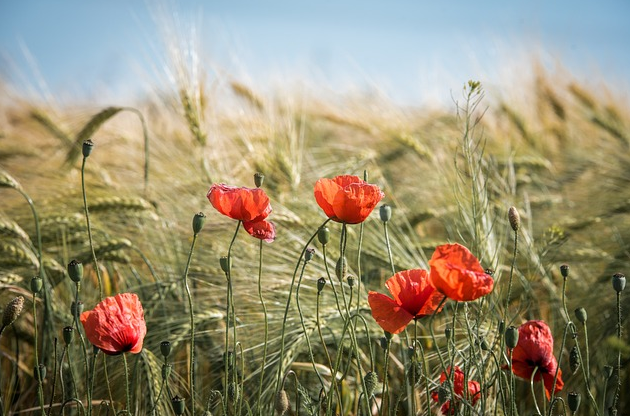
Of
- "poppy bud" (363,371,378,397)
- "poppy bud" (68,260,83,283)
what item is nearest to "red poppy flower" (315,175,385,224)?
"poppy bud" (363,371,378,397)

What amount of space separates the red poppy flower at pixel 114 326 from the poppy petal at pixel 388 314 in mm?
341

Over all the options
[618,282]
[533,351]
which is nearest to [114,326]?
[533,351]

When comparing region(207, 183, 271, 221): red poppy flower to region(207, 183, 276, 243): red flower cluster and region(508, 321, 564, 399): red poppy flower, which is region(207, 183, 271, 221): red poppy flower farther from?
region(508, 321, 564, 399): red poppy flower

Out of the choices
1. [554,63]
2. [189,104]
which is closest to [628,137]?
[554,63]

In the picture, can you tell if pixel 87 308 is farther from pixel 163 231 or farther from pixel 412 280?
pixel 412 280

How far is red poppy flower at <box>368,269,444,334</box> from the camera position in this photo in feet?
3.42

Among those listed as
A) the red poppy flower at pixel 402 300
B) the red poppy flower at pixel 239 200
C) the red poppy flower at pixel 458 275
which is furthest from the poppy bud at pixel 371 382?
the red poppy flower at pixel 239 200

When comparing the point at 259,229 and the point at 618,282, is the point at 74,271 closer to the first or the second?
the point at 259,229

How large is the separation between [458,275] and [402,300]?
140 mm

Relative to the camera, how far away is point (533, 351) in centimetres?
107

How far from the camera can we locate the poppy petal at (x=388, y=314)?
1.04 meters

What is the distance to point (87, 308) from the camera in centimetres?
173

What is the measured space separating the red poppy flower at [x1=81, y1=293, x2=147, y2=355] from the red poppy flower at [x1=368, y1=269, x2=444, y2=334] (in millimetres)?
345

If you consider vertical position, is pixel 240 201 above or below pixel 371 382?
above
